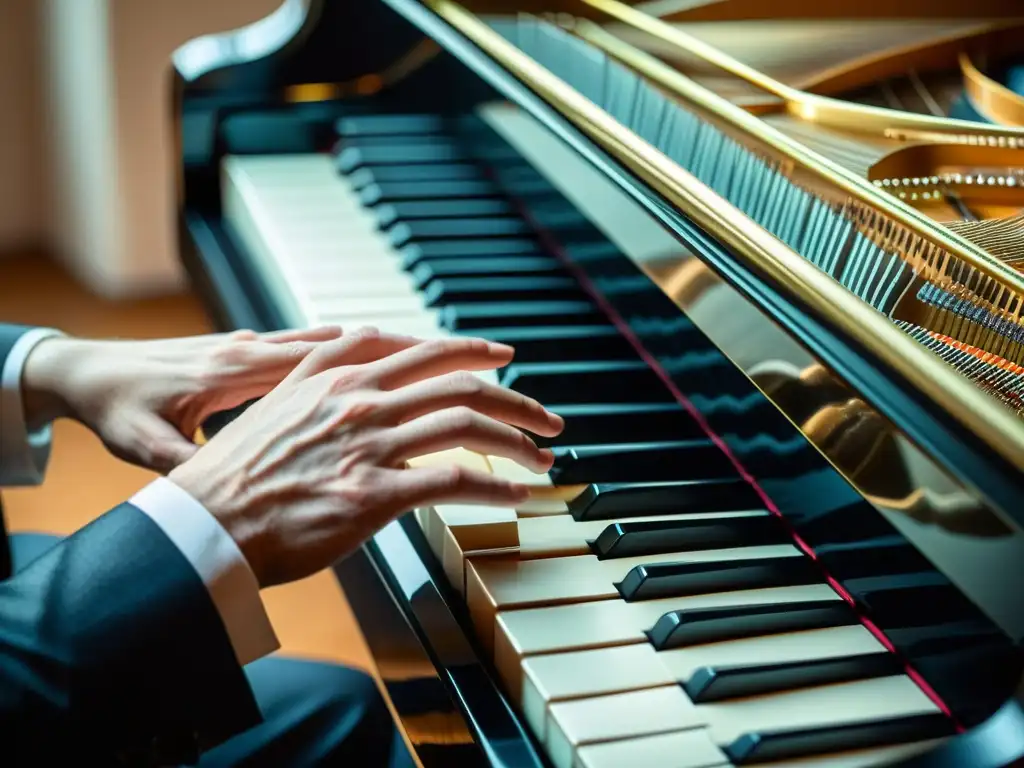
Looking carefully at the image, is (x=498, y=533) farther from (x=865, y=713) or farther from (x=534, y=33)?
(x=534, y=33)

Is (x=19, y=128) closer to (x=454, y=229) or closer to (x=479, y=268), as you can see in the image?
(x=454, y=229)

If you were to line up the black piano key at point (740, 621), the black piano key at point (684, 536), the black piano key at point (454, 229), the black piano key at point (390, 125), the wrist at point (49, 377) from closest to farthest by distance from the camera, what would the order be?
the black piano key at point (740, 621) → the black piano key at point (684, 536) → the wrist at point (49, 377) → the black piano key at point (454, 229) → the black piano key at point (390, 125)

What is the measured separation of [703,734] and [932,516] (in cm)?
22

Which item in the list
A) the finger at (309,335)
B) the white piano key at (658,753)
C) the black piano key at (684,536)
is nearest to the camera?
the white piano key at (658,753)

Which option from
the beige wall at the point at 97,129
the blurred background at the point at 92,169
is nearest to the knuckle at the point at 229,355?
the blurred background at the point at 92,169

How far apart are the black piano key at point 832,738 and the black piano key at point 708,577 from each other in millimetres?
165

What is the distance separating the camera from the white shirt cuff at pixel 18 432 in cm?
131

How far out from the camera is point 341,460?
926mm

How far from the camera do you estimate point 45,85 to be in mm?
3436

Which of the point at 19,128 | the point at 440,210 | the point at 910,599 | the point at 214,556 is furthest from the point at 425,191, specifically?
the point at 19,128

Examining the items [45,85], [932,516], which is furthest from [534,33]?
[45,85]

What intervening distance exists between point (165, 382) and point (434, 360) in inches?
13.4

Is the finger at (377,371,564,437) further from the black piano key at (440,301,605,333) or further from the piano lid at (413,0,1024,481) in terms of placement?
the black piano key at (440,301,605,333)

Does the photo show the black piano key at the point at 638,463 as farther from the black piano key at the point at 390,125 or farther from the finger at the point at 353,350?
the black piano key at the point at 390,125
